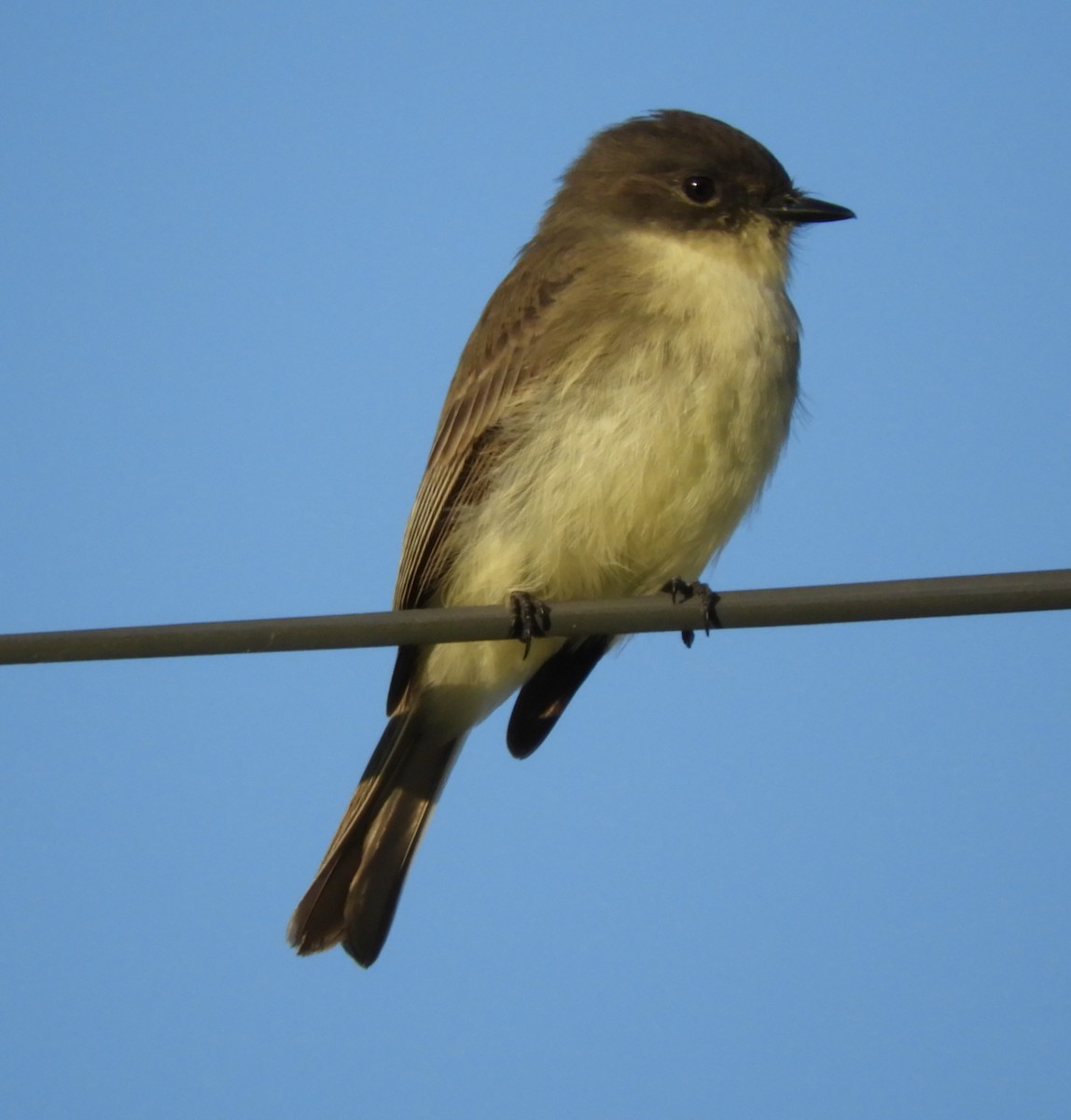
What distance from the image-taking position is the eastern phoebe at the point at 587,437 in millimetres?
4816

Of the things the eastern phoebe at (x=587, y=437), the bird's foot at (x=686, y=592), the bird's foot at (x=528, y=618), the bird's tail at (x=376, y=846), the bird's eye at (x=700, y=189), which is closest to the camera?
the bird's foot at (x=528, y=618)

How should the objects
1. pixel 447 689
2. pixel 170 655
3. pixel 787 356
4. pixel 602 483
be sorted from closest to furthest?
1. pixel 170 655
2. pixel 602 483
3. pixel 787 356
4. pixel 447 689

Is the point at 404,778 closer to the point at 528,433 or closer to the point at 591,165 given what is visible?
the point at 528,433

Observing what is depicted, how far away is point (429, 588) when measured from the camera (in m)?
5.33

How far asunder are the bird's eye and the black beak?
0.21m

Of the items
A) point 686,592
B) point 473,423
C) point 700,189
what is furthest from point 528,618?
point 700,189

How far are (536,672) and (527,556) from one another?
808mm

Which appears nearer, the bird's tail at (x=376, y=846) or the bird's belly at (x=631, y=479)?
the bird's belly at (x=631, y=479)

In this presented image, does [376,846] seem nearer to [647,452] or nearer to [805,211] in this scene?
[647,452]

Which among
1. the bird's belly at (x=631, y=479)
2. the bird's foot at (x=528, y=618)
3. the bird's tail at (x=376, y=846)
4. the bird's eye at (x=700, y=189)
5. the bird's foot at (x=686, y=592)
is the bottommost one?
the bird's tail at (x=376, y=846)

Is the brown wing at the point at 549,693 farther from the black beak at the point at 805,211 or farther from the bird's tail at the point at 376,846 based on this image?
the black beak at the point at 805,211

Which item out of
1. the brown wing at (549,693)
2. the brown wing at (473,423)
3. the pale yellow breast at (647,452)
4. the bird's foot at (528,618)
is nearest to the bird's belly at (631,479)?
the pale yellow breast at (647,452)

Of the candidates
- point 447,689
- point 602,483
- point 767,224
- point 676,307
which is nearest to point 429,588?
point 447,689

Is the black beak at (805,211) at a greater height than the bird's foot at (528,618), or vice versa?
the black beak at (805,211)
